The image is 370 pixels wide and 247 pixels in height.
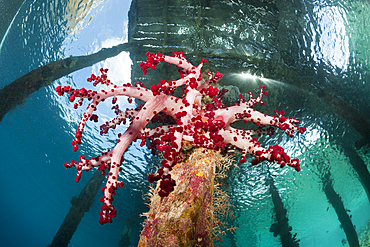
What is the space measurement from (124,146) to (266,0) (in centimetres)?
316

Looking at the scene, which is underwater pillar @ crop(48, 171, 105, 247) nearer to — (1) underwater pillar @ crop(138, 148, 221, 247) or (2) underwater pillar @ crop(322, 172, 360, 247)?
(1) underwater pillar @ crop(138, 148, 221, 247)

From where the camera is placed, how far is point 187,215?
1164mm

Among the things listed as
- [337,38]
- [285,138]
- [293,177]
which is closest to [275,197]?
[293,177]

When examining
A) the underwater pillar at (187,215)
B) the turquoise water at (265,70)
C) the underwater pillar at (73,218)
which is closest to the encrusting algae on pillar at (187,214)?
the underwater pillar at (187,215)

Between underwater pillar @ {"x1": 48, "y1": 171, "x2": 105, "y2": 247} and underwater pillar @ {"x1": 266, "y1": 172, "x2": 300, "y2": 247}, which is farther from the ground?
underwater pillar @ {"x1": 266, "y1": 172, "x2": 300, "y2": 247}

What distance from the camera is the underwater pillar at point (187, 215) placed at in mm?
1097

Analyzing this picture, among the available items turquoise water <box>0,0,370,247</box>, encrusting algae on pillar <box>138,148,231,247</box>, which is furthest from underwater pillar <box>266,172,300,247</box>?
encrusting algae on pillar <box>138,148,231,247</box>

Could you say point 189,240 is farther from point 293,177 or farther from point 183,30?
point 293,177

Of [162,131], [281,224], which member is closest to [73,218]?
[162,131]

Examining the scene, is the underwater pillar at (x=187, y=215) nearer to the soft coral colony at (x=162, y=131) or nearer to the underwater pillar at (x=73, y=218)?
the soft coral colony at (x=162, y=131)

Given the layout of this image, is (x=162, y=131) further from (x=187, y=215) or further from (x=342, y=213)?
(x=342, y=213)

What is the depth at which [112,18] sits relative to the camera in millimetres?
3166

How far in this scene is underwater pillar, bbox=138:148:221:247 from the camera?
3.60 feet

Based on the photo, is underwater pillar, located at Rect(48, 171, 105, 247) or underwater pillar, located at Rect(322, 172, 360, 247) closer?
underwater pillar, located at Rect(48, 171, 105, 247)
